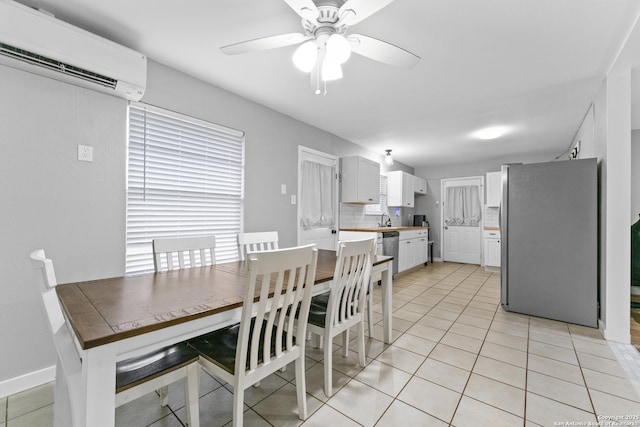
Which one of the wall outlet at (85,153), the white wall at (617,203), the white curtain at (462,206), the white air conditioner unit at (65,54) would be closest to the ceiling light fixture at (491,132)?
the white wall at (617,203)

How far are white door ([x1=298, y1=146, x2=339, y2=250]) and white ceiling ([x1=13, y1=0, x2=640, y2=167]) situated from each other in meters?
0.57

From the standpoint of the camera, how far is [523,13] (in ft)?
5.86

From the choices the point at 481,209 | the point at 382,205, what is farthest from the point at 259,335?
the point at 481,209

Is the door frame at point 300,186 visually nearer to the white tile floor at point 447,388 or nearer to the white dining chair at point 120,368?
the white tile floor at point 447,388

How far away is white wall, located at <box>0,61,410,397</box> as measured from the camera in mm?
1749

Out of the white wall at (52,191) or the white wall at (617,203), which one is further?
the white wall at (617,203)

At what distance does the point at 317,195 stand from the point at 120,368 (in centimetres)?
309

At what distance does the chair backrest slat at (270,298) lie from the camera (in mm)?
1169

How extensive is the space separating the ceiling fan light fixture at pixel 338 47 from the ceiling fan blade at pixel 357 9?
3.7 inches

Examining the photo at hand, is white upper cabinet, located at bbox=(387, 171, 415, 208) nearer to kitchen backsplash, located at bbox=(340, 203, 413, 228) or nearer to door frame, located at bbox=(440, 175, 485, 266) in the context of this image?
kitchen backsplash, located at bbox=(340, 203, 413, 228)

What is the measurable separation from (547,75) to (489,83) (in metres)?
0.47

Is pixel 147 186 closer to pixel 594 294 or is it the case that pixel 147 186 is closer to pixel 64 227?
pixel 64 227

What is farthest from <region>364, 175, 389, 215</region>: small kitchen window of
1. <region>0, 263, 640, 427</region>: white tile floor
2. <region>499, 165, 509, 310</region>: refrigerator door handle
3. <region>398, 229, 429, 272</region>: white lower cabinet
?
<region>0, 263, 640, 427</region>: white tile floor

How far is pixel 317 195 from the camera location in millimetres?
4016
